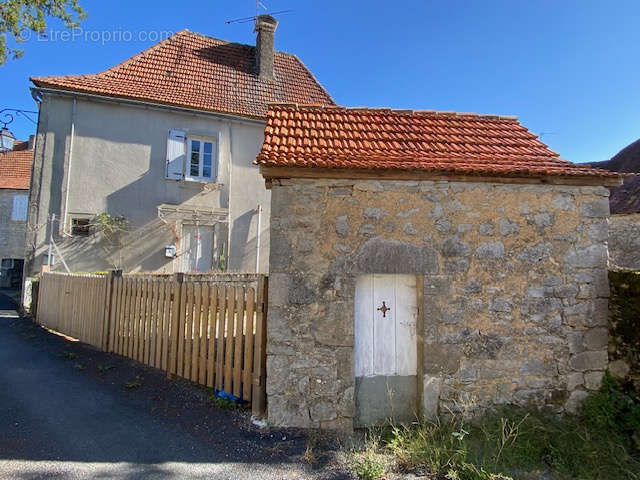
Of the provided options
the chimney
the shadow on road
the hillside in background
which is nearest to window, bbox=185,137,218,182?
the chimney

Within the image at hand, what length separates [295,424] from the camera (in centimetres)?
376

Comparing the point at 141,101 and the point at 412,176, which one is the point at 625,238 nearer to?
the point at 412,176

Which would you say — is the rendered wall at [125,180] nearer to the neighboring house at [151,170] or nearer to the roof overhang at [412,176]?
the neighboring house at [151,170]

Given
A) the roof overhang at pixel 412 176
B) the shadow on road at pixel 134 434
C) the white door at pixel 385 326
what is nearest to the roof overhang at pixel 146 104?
the shadow on road at pixel 134 434

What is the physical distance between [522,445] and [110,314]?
5.98 metres

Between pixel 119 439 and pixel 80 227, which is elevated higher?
pixel 80 227

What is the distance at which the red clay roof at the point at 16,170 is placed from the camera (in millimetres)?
17531

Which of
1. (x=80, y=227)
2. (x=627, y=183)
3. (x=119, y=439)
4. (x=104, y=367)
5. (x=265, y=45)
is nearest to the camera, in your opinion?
(x=119, y=439)

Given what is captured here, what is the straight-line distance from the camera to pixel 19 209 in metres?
17.4

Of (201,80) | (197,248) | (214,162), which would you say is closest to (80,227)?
(197,248)

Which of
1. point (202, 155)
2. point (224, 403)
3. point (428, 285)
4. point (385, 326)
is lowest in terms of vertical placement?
point (224, 403)

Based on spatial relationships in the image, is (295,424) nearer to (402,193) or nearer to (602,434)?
(402,193)

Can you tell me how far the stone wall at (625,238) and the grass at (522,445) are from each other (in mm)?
7193

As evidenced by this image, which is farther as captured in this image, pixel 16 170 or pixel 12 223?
pixel 16 170
